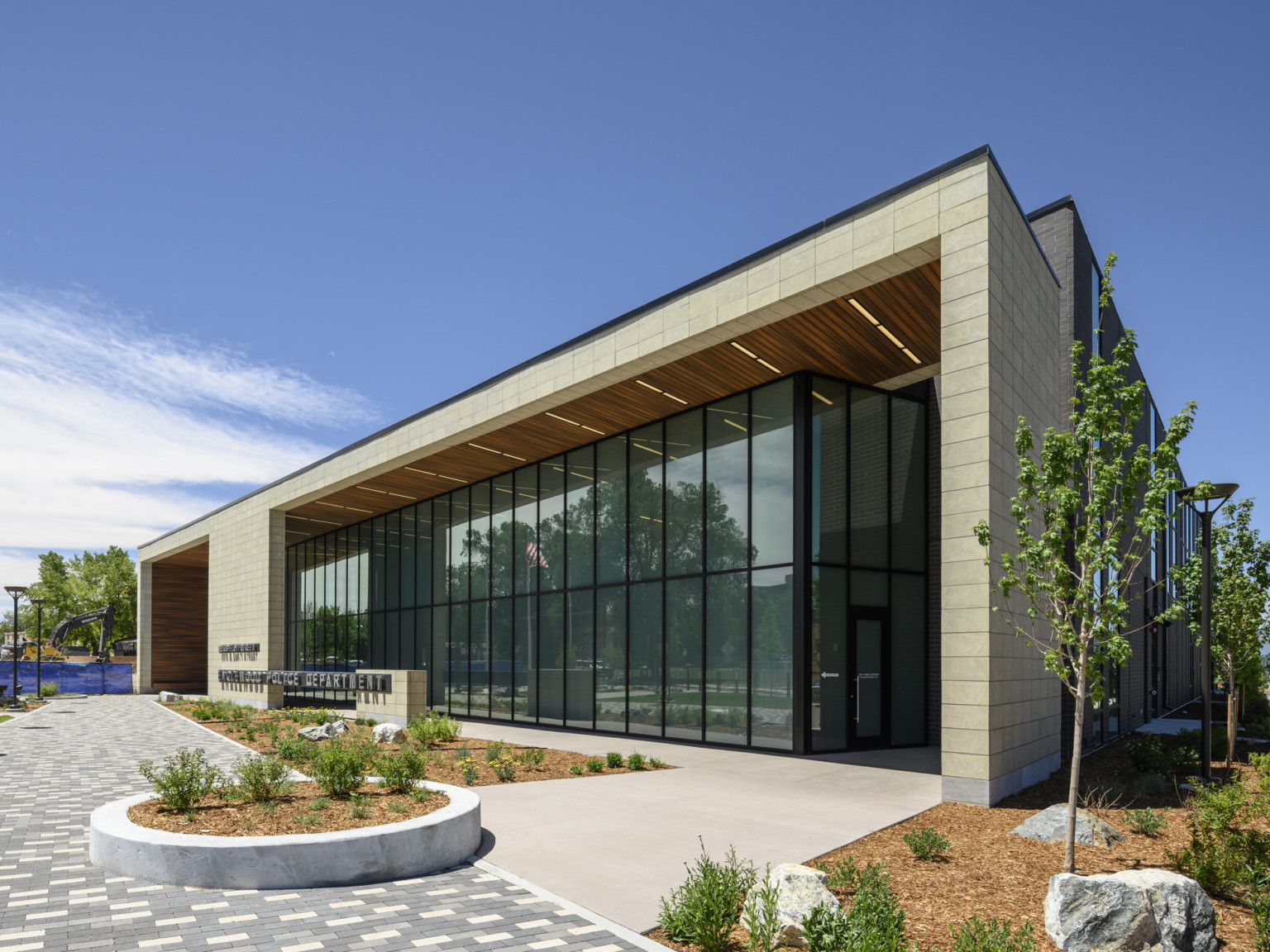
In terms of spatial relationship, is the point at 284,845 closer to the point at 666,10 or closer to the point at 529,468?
the point at 666,10

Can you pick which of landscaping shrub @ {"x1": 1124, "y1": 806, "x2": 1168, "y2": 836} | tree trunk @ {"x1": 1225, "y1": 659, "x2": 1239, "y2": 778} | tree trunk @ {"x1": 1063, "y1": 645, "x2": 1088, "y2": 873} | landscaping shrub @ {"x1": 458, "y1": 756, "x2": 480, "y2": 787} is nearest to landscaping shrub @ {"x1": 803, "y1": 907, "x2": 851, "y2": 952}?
tree trunk @ {"x1": 1063, "y1": 645, "x2": 1088, "y2": 873}

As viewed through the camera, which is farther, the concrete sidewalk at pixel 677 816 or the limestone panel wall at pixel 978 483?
the limestone panel wall at pixel 978 483

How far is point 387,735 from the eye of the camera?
18219 millimetres

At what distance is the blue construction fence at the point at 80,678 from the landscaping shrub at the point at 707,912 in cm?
4939

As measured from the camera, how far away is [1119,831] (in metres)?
9.40

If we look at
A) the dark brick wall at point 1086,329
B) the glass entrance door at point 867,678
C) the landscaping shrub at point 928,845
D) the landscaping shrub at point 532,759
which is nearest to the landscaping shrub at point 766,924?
the landscaping shrub at point 928,845

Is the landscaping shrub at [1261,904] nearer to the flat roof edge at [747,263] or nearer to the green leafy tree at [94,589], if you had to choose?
the flat roof edge at [747,263]

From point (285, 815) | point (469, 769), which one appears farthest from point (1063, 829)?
point (469, 769)

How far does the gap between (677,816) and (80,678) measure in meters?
46.7

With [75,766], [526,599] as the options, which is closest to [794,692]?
[526,599]

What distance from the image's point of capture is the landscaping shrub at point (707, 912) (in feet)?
19.7

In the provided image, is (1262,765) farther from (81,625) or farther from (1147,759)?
(81,625)

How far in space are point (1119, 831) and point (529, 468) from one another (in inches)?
715

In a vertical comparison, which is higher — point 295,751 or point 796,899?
point 796,899
